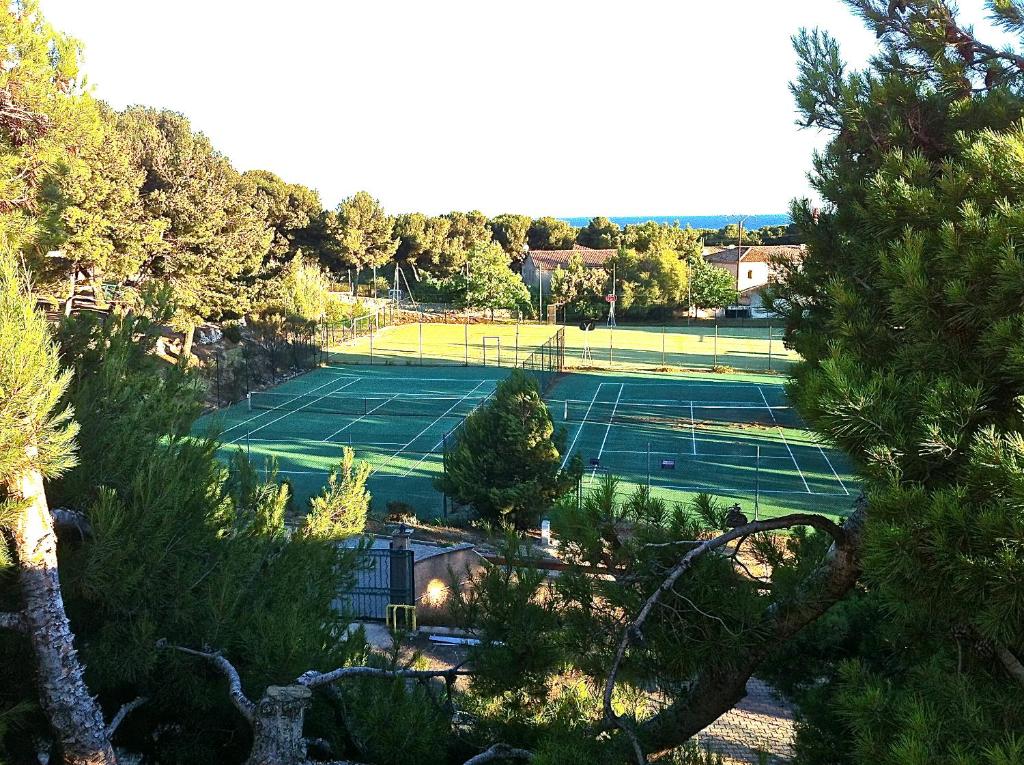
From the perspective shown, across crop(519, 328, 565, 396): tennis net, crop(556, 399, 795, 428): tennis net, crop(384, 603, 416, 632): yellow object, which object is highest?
crop(519, 328, 565, 396): tennis net

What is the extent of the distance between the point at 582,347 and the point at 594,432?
64.1 ft

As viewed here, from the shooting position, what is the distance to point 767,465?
20.1 m

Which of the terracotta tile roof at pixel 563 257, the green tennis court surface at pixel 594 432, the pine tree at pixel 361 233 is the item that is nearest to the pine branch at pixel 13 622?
the green tennis court surface at pixel 594 432

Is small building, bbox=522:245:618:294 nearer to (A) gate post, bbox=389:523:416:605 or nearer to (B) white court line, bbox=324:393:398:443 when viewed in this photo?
(B) white court line, bbox=324:393:398:443

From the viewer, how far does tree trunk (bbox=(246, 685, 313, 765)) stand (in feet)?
11.5

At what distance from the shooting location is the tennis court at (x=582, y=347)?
38.1 meters

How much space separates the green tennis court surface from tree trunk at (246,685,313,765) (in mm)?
9475

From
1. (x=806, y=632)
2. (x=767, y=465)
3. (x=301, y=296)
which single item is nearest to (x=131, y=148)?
(x=301, y=296)

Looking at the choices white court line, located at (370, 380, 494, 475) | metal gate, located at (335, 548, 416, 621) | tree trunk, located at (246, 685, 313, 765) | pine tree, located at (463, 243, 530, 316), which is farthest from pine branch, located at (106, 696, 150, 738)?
pine tree, located at (463, 243, 530, 316)

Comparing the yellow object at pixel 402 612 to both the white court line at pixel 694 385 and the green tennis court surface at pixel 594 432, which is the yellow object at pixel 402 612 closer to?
the green tennis court surface at pixel 594 432

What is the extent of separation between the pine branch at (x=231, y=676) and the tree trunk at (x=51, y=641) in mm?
475

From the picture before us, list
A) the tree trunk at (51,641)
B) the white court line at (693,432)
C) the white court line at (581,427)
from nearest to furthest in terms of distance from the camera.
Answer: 1. the tree trunk at (51,641)
2. the white court line at (581,427)
3. the white court line at (693,432)

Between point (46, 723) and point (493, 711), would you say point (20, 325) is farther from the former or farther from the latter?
point (493, 711)

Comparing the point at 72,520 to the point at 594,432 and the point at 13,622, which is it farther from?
the point at 594,432
